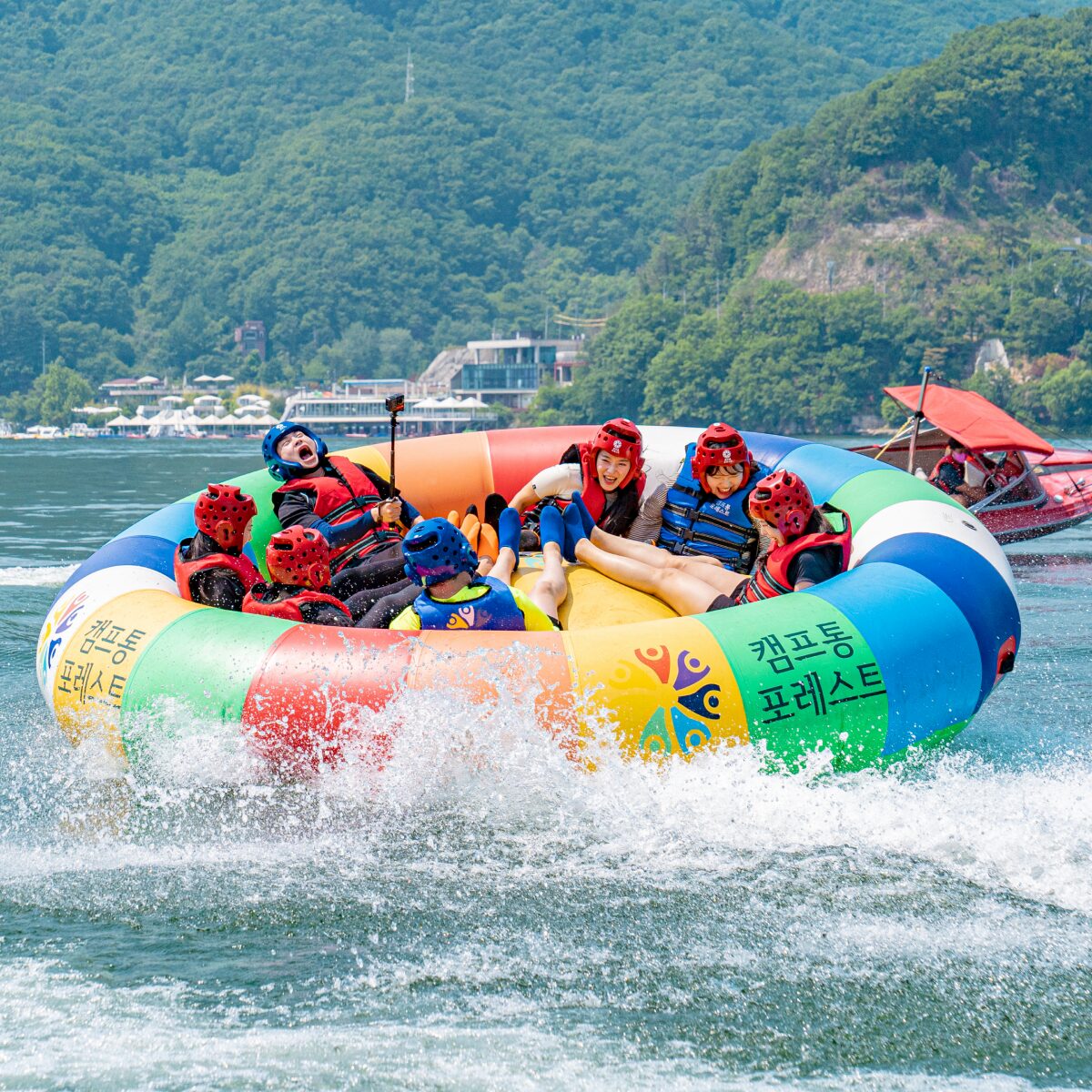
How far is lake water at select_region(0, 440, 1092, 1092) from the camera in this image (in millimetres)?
3865

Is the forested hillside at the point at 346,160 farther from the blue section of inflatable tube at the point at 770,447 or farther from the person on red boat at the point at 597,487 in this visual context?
the person on red boat at the point at 597,487

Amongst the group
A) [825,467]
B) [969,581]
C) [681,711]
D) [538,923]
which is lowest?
[538,923]

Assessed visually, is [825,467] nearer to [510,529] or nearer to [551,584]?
[510,529]

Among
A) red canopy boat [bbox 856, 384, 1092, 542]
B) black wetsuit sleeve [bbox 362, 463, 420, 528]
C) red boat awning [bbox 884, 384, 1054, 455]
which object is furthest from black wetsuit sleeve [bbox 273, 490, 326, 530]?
red boat awning [bbox 884, 384, 1054, 455]

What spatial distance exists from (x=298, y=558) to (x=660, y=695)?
1629 mm

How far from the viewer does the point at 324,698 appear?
17.9 ft

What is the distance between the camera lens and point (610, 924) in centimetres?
459

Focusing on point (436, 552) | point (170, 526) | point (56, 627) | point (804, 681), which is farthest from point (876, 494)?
point (56, 627)

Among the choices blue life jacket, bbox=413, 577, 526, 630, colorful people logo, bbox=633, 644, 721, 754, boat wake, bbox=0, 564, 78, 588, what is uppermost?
blue life jacket, bbox=413, 577, 526, 630

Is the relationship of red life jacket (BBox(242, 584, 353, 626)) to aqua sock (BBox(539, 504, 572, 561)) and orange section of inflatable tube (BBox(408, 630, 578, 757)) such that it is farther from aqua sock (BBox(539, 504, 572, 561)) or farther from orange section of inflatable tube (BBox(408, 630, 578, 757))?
aqua sock (BBox(539, 504, 572, 561))

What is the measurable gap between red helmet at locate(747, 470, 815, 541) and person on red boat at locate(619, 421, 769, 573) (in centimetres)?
96

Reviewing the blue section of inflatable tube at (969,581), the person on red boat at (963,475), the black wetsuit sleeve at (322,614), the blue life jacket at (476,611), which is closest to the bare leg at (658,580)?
the blue section of inflatable tube at (969,581)

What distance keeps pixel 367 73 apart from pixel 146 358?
6011 centimetres

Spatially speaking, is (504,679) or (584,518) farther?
(584,518)
